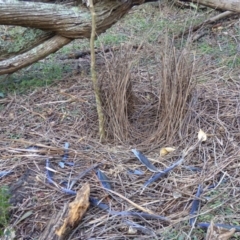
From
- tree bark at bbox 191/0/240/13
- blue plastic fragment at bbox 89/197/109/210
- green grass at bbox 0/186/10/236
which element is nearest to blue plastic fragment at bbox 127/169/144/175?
blue plastic fragment at bbox 89/197/109/210

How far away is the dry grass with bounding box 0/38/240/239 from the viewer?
197 cm

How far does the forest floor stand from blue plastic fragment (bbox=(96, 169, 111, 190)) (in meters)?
0.01

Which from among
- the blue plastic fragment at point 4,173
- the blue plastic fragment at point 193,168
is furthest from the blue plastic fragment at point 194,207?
the blue plastic fragment at point 4,173

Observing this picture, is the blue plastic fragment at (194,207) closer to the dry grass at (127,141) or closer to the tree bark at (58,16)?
the dry grass at (127,141)

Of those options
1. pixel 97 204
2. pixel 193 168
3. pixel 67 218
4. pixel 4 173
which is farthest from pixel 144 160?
pixel 4 173

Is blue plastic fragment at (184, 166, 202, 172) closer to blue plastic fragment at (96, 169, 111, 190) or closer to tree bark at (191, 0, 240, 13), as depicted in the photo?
blue plastic fragment at (96, 169, 111, 190)

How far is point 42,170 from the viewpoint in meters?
2.27

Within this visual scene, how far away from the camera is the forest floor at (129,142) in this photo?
1.94 m

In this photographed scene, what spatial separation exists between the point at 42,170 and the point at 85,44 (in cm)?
214

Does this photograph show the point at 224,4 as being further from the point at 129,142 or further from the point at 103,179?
the point at 103,179

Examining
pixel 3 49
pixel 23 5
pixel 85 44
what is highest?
pixel 23 5

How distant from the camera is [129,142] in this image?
8.30 feet

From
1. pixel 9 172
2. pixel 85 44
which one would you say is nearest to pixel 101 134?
pixel 9 172

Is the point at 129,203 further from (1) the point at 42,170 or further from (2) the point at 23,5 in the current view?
Result: (2) the point at 23,5
